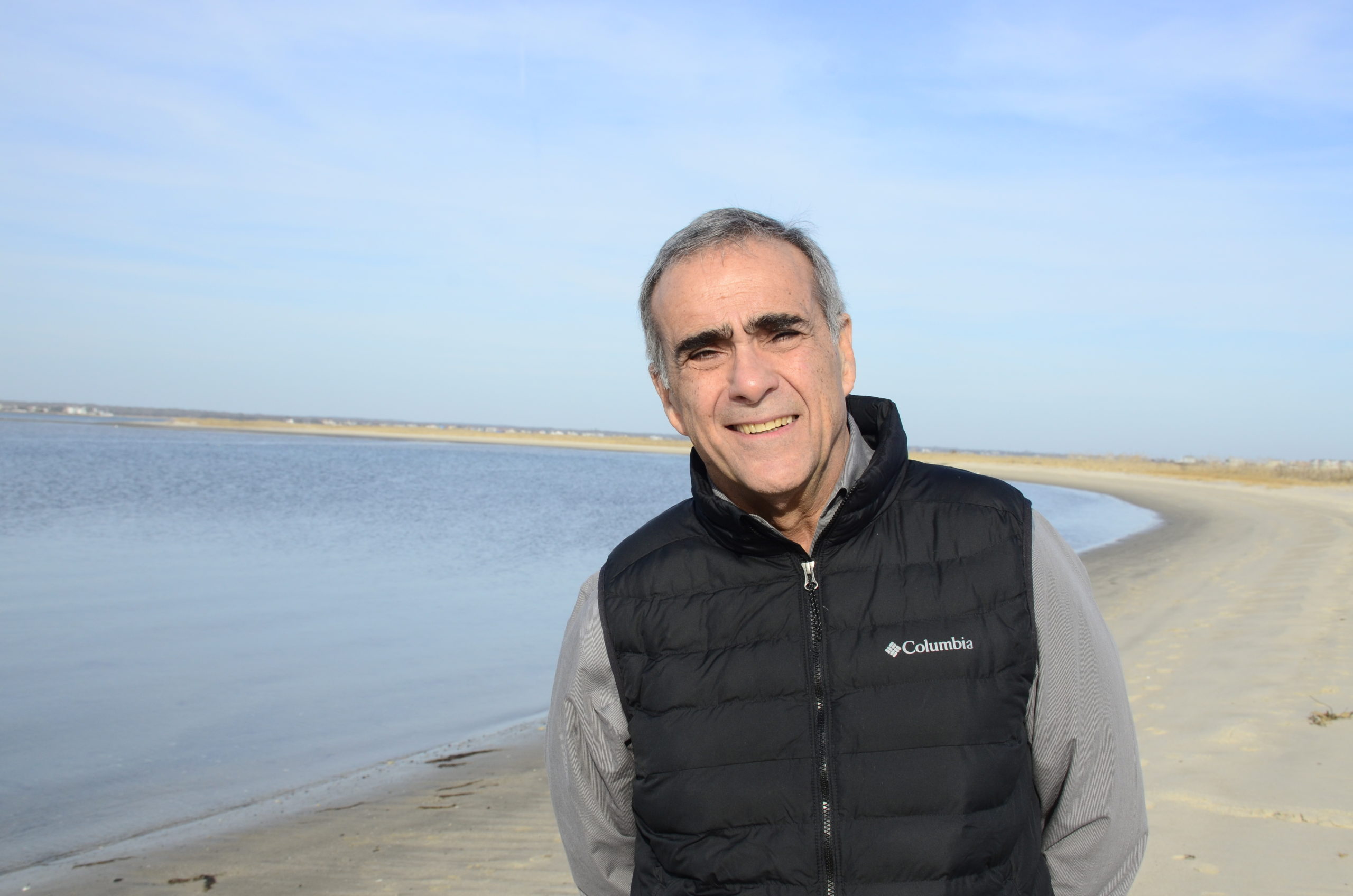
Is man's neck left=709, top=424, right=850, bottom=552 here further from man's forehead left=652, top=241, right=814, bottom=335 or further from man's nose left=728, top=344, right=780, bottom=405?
man's forehead left=652, top=241, right=814, bottom=335

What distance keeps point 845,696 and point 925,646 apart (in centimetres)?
17

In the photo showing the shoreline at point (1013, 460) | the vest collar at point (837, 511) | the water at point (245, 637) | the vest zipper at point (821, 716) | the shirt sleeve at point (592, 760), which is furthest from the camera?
the shoreline at point (1013, 460)

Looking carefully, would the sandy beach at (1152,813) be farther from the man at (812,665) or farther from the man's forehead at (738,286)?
the man's forehead at (738,286)

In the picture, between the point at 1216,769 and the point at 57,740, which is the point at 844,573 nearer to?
the point at 1216,769

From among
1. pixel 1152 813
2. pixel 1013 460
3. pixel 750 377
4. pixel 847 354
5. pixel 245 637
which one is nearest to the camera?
pixel 750 377

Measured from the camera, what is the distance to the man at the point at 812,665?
161cm

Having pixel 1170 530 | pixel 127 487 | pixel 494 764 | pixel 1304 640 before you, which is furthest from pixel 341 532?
pixel 1170 530

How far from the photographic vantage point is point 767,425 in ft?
5.89

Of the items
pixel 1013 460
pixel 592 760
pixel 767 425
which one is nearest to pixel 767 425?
pixel 767 425

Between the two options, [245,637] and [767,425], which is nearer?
[767,425]

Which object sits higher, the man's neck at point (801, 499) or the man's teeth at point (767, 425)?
the man's teeth at point (767, 425)

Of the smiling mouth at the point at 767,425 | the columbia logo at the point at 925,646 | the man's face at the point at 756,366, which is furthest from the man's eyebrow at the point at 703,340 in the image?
the columbia logo at the point at 925,646

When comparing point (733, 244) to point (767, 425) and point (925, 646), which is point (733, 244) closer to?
point (767, 425)

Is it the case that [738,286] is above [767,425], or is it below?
above
